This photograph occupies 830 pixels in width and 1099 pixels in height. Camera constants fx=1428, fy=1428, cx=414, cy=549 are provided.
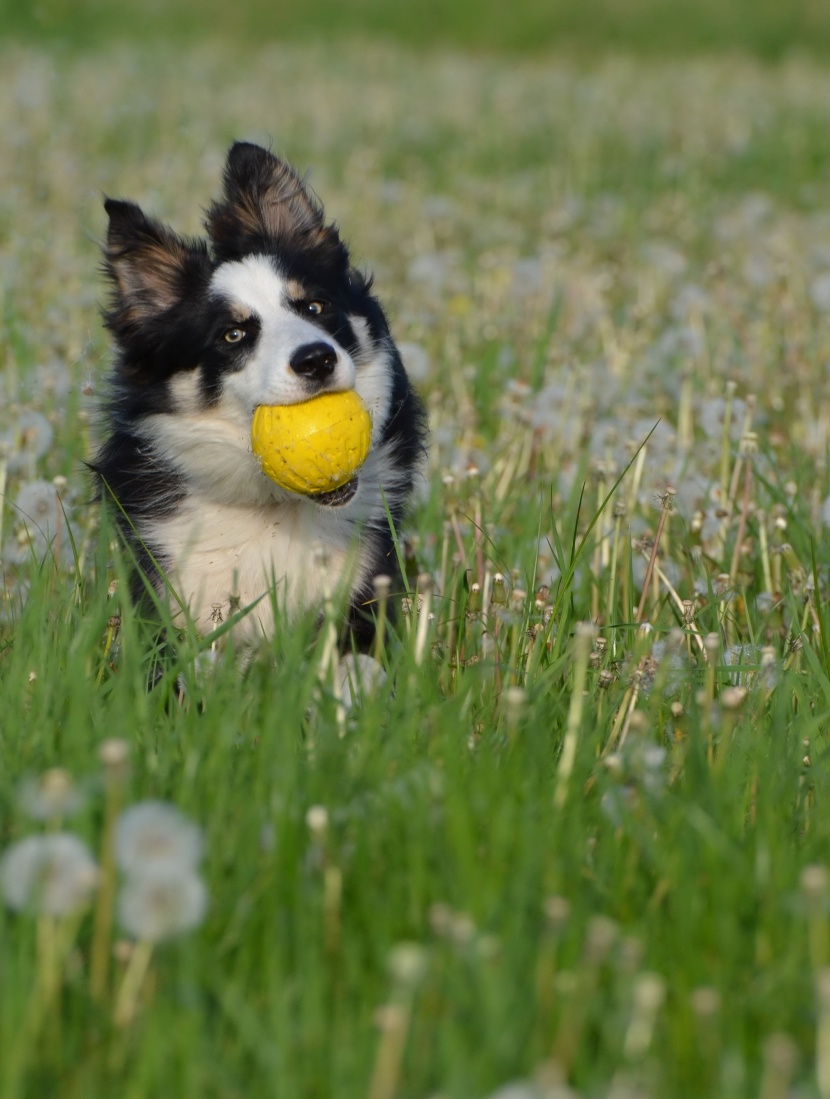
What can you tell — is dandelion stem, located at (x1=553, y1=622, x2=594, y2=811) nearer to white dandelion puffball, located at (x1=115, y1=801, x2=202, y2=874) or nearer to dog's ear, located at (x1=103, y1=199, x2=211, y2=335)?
white dandelion puffball, located at (x1=115, y1=801, x2=202, y2=874)

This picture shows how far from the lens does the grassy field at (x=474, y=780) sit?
1.65 meters

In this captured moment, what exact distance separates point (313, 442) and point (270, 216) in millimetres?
1101

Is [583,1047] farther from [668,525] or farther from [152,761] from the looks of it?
[668,525]

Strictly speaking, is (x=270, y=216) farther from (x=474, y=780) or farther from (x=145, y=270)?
(x=474, y=780)

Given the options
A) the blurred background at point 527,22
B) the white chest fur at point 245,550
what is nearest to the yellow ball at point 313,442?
the white chest fur at point 245,550

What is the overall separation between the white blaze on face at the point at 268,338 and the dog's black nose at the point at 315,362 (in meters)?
0.01

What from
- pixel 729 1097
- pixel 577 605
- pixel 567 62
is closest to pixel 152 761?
pixel 729 1097

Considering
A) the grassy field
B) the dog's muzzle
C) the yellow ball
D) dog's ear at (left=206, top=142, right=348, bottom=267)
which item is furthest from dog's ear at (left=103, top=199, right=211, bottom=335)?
the dog's muzzle

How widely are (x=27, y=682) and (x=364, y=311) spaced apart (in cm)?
183

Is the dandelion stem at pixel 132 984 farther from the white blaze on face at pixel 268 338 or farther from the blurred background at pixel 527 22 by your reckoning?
the blurred background at pixel 527 22

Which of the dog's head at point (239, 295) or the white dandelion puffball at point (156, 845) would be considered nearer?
the white dandelion puffball at point (156, 845)

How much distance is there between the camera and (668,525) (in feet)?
13.1

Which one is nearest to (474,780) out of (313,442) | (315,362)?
(313,442)

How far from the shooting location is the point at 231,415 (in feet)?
11.9
